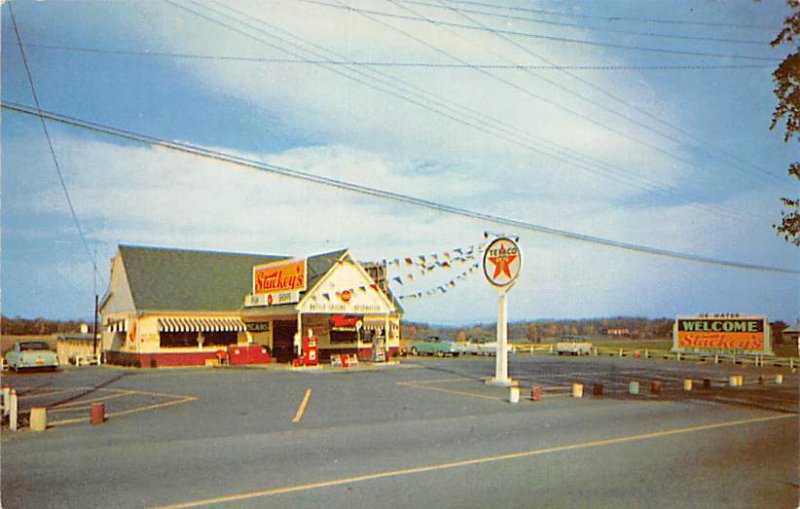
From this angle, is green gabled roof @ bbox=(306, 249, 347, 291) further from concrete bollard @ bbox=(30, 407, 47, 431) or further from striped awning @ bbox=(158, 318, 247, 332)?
concrete bollard @ bbox=(30, 407, 47, 431)

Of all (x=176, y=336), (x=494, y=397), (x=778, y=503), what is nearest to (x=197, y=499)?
(x=778, y=503)

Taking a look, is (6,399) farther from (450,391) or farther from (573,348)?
(573,348)

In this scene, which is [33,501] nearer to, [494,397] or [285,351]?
[494,397]

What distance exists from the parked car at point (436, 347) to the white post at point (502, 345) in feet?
89.3

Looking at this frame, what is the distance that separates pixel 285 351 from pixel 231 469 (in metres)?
31.5

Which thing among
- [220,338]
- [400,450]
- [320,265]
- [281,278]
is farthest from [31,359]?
[400,450]

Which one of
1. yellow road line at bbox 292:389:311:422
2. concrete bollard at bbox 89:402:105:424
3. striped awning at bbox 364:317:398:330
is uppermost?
striped awning at bbox 364:317:398:330

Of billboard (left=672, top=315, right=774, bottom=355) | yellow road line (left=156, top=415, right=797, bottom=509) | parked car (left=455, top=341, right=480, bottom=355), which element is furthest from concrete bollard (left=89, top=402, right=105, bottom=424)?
billboard (left=672, top=315, right=774, bottom=355)

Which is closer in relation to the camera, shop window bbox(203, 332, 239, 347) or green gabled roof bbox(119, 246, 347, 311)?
green gabled roof bbox(119, 246, 347, 311)

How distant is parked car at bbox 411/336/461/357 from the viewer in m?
55.0

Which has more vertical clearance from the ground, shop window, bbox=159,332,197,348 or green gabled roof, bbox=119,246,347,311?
green gabled roof, bbox=119,246,347,311

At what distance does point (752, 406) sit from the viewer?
20.8 meters

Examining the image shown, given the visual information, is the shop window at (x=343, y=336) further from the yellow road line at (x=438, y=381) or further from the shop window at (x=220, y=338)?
the yellow road line at (x=438, y=381)

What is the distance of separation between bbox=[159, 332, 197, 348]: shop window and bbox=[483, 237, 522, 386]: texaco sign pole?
20.9m
